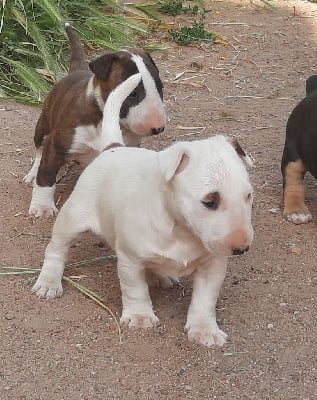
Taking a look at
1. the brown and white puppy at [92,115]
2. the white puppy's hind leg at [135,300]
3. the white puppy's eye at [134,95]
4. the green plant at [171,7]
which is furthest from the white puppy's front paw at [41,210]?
the green plant at [171,7]

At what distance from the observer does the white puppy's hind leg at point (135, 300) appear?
13.7ft

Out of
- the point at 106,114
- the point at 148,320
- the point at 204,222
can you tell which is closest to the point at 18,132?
the point at 106,114

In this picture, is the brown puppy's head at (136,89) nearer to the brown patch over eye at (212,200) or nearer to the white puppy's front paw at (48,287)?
the white puppy's front paw at (48,287)

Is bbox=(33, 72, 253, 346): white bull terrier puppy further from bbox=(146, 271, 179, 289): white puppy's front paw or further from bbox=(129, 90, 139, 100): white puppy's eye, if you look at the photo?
bbox=(129, 90, 139, 100): white puppy's eye

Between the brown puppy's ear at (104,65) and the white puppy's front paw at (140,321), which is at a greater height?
the brown puppy's ear at (104,65)

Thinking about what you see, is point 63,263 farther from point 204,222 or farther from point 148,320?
point 204,222

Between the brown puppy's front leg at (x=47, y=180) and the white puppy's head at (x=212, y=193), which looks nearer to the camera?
the white puppy's head at (x=212, y=193)

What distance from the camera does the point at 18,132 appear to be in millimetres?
6867

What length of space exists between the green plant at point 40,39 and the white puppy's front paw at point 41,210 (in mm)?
2035

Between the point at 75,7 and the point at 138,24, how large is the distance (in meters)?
0.91

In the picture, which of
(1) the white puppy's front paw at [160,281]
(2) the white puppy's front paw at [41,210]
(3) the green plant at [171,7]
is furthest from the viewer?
(3) the green plant at [171,7]

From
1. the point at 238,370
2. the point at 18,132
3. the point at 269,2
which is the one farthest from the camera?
the point at 269,2

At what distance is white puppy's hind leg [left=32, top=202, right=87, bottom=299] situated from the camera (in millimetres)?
4512

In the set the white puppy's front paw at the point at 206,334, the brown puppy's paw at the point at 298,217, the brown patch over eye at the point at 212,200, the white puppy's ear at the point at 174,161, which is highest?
the white puppy's ear at the point at 174,161
